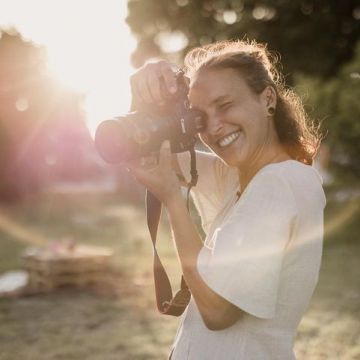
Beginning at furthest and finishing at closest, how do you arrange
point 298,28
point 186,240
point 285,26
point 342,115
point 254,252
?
point 285,26
point 298,28
point 342,115
point 186,240
point 254,252

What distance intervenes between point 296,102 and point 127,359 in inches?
132

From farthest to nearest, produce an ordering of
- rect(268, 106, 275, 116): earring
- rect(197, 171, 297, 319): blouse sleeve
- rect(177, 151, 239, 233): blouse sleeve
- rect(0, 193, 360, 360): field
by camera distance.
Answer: rect(0, 193, 360, 360): field
rect(177, 151, 239, 233): blouse sleeve
rect(268, 106, 275, 116): earring
rect(197, 171, 297, 319): blouse sleeve

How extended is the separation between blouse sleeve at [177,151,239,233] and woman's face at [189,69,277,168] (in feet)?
0.79

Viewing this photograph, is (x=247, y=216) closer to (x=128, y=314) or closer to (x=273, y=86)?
(x=273, y=86)

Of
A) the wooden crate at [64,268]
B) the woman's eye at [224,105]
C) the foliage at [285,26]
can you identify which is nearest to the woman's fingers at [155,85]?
the woman's eye at [224,105]

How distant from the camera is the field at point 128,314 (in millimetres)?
4949

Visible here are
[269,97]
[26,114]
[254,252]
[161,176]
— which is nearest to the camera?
[254,252]

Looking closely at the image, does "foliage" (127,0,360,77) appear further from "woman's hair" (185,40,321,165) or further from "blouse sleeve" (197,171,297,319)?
"blouse sleeve" (197,171,297,319)

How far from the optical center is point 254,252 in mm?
1448

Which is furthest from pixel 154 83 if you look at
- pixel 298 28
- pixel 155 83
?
pixel 298 28

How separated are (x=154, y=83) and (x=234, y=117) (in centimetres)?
33

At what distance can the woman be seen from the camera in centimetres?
146

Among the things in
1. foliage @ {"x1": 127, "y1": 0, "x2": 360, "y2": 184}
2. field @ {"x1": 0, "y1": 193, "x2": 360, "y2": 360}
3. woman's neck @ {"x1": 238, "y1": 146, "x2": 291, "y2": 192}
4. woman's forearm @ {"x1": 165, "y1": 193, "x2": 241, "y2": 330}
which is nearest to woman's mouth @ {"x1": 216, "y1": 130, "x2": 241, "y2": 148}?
woman's neck @ {"x1": 238, "y1": 146, "x2": 291, "y2": 192}

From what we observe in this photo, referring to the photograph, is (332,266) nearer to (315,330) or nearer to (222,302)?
(315,330)
